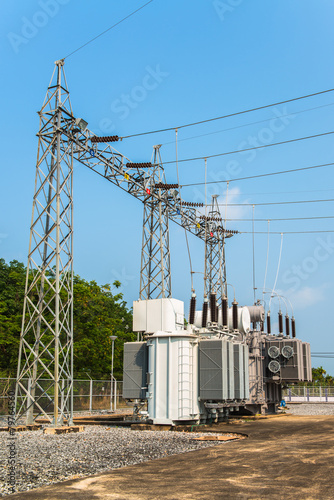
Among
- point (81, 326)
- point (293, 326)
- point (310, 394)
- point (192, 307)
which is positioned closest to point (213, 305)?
point (192, 307)

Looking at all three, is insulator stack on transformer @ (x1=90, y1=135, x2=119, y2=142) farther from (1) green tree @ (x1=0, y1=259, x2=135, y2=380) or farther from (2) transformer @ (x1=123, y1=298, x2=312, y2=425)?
(1) green tree @ (x1=0, y1=259, x2=135, y2=380)

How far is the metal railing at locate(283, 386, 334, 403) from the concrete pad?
42.4m

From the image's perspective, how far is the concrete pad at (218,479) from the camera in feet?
26.7

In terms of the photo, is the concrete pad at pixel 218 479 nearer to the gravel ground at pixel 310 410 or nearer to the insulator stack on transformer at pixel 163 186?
the insulator stack on transformer at pixel 163 186

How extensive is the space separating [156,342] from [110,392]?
57.3ft

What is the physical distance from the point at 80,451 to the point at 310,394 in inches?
1929

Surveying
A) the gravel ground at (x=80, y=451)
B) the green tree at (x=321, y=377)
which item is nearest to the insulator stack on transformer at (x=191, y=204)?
the gravel ground at (x=80, y=451)

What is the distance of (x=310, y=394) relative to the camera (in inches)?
2247

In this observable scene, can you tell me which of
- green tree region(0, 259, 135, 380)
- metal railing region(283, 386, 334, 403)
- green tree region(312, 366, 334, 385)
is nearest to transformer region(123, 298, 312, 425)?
green tree region(0, 259, 135, 380)

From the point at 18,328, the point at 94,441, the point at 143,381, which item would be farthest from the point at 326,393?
the point at 94,441

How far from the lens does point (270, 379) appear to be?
101 feet

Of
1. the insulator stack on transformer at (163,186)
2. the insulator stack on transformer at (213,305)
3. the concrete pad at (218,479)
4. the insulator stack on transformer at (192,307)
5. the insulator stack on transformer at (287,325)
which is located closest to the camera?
the concrete pad at (218,479)

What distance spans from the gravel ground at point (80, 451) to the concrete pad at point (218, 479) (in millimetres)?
699

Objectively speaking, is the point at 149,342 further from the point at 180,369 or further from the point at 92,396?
the point at 92,396
